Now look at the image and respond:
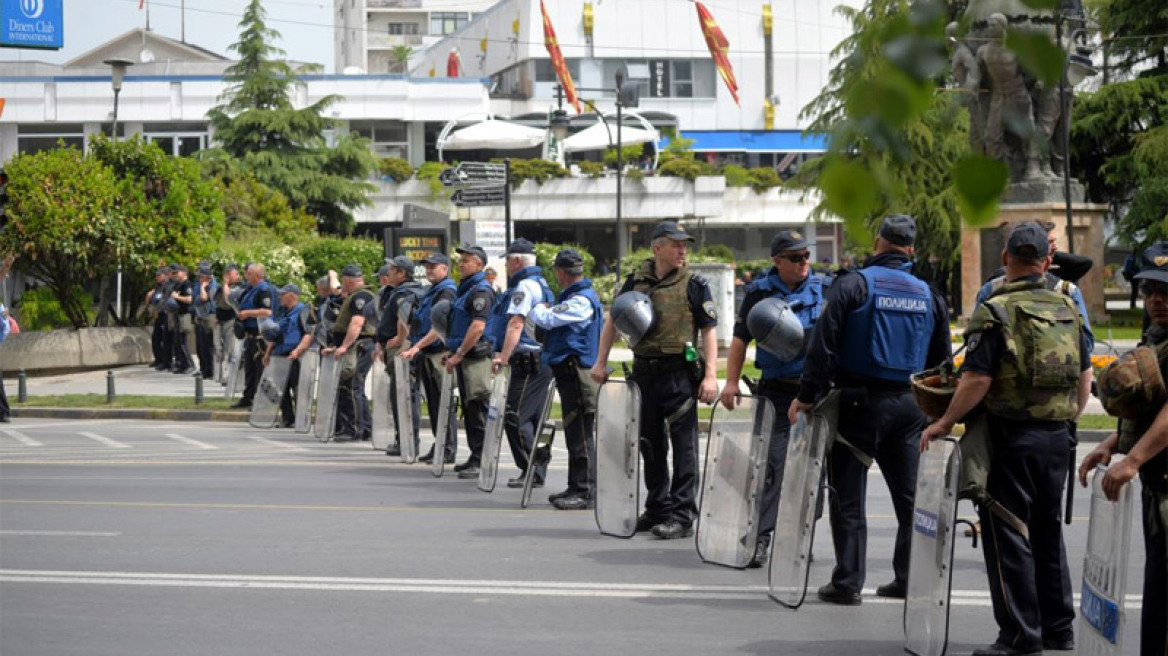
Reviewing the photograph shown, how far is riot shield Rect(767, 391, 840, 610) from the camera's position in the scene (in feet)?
24.8

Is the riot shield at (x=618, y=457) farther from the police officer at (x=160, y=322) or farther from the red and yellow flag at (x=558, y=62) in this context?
the red and yellow flag at (x=558, y=62)

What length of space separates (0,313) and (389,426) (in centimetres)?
686

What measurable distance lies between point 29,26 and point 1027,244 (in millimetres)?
16843

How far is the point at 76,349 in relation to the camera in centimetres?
3036

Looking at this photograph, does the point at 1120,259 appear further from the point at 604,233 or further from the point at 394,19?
the point at 394,19

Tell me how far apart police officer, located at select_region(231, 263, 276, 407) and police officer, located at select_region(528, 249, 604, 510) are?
9.93m

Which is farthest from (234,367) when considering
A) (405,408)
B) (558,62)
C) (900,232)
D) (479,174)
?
(558,62)

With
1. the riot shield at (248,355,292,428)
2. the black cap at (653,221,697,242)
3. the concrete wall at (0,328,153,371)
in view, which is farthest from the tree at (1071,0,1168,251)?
the black cap at (653,221,697,242)

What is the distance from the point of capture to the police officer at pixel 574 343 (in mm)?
11328

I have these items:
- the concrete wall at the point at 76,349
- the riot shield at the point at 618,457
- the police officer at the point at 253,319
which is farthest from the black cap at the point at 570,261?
the concrete wall at the point at 76,349

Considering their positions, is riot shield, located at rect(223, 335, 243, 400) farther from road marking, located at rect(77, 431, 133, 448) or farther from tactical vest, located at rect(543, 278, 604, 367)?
tactical vest, located at rect(543, 278, 604, 367)

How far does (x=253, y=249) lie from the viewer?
1319 inches

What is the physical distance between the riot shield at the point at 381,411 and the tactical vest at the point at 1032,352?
10235 millimetres

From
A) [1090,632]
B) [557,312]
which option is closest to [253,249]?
[557,312]
